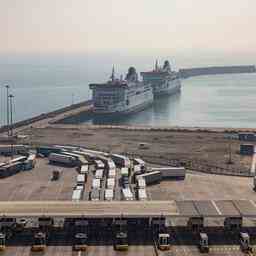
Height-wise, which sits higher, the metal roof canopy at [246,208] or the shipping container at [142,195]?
the metal roof canopy at [246,208]

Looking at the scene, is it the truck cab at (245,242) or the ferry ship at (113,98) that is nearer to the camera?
the truck cab at (245,242)

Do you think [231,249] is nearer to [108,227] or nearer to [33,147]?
[108,227]

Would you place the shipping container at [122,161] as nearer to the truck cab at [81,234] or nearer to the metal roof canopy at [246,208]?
the metal roof canopy at [246,208]

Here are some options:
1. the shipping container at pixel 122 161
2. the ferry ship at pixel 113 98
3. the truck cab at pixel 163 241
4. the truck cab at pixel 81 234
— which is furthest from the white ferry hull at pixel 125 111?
the truck cab at pixel 163 241

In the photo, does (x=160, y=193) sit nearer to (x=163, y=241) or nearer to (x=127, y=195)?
(x=127, y=195)

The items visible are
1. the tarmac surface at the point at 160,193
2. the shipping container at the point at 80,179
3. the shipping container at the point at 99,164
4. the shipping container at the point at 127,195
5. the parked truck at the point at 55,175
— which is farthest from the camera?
the shipping container at the point at 99,164

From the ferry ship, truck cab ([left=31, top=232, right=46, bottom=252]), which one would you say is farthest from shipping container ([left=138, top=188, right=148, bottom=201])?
the ferry ship

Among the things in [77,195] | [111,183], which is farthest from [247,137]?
[77,195]
